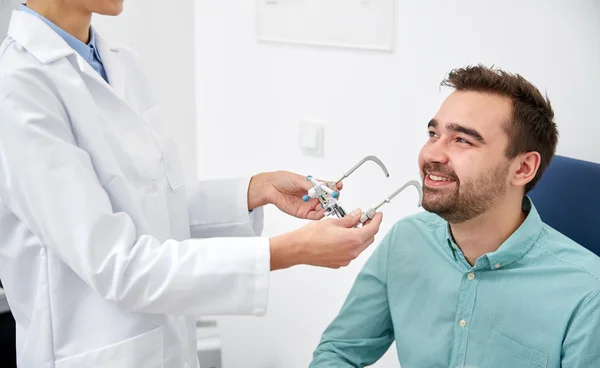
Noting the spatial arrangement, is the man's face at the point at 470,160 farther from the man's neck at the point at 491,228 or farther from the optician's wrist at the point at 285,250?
→ the optician's wrist at the point at 285,250

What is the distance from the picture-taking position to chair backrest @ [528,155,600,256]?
4.17ft

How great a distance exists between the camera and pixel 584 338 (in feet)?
3.75

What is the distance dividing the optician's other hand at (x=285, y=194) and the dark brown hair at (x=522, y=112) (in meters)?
0.38

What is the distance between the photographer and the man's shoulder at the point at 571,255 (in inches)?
46.9

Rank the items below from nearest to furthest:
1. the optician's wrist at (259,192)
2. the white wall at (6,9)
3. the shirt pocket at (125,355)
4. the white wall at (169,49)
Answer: the shirt pocket at (125,355) → the optician's wrist at (259,192) → the white wall at (6,9) → the white wall at (169,49)

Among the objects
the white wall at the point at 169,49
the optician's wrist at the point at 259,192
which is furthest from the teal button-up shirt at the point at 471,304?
the white wall at the point at 169,49

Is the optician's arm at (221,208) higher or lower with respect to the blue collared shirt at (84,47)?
lower

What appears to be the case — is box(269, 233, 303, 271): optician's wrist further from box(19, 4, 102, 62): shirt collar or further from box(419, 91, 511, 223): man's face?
box(19, 4, 102, 62): shirt collar

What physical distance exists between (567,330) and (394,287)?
36 cm

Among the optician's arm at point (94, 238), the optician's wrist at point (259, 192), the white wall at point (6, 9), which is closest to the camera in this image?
the optician's arm at point (94, 238)

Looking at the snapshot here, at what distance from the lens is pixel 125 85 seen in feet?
4.08

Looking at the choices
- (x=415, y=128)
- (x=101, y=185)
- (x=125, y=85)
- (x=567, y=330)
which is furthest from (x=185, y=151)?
(x=567, y=330)

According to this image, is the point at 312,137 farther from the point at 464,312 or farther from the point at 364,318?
the point at 464,312

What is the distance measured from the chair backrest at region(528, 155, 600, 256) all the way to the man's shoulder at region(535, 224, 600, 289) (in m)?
0.04
